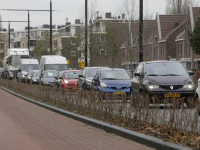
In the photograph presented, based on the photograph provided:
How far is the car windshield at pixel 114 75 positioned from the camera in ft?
71.4

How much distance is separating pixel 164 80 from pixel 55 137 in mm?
6930

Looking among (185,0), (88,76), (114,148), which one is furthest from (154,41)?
(114,148)

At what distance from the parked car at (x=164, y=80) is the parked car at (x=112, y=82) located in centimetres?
278

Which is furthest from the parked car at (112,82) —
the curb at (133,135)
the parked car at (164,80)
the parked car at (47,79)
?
the parked car at (47,79)

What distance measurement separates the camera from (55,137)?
33.9 ft

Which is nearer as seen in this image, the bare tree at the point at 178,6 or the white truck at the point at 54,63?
the white truck at the point at 54,63

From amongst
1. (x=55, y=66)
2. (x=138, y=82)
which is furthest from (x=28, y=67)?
(x=138, y=82)

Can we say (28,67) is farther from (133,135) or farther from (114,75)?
(133,135)

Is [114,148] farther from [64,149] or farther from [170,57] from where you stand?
[170,57]

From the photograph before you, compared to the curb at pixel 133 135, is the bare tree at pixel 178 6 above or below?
above

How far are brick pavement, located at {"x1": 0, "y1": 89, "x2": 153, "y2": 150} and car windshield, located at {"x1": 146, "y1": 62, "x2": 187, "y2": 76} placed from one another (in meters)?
4.26

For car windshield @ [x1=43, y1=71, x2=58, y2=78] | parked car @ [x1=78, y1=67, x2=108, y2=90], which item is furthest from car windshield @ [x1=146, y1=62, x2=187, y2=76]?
car windshield @ [x1=43, y1=71, x2=58, y2=78]

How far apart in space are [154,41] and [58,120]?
57793mm

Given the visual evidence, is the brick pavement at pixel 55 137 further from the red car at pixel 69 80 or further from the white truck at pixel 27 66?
the white truck at pixel 27 66
